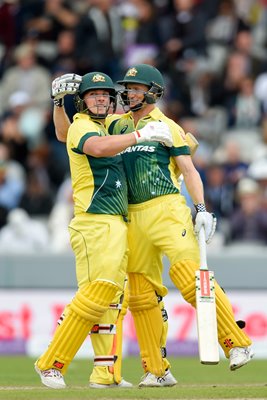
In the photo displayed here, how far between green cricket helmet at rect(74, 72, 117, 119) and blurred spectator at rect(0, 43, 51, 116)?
24.9 feet

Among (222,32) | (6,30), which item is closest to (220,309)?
(222,32)

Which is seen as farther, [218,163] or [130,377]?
[218,163]

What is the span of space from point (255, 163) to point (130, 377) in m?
4.79

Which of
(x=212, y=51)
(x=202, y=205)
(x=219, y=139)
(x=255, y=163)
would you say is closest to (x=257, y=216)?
(x=255, y=163)

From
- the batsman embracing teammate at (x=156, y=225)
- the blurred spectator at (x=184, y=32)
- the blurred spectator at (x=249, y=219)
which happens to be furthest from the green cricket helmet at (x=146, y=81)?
the blurred spectator at (x=184, y=32)

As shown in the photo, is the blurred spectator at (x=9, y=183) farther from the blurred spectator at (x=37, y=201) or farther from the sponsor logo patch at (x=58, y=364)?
the sponsor logo patch at (x=58, y=364)

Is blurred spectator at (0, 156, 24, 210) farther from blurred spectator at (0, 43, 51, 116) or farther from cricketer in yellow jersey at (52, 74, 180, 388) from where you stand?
cricketer in yellow jersey at (52, 74, 180, 388)

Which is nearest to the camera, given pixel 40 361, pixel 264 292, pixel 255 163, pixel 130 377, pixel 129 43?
pixel 40 361

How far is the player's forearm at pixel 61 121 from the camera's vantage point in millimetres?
9172

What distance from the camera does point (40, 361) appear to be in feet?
28.2

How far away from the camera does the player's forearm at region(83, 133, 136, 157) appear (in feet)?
27.7

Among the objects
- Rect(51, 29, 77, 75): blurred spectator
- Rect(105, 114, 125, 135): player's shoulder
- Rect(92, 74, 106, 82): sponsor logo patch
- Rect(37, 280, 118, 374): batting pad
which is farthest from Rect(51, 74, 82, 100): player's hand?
Rect(51, 29, 77, 75): blurred spectator

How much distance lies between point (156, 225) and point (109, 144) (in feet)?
2.39

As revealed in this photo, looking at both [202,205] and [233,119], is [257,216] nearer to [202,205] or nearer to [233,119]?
[233,119]
